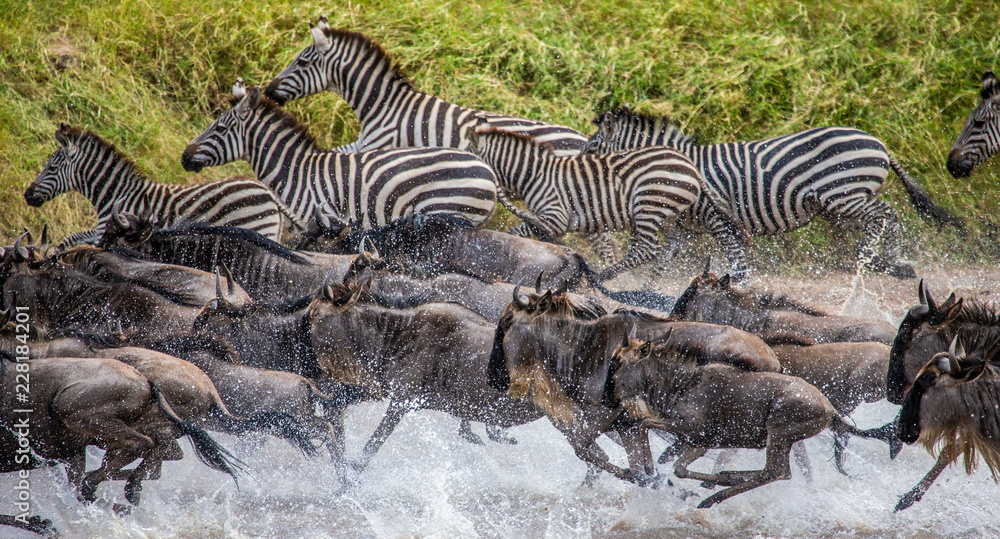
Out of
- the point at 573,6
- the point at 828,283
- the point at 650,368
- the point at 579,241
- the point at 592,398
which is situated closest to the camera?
the point at 650,368

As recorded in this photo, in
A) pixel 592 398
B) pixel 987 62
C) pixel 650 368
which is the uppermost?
pixel 987 62

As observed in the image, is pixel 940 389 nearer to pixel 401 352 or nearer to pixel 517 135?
pixel 401 352

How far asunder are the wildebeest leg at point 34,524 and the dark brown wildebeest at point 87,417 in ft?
0.63

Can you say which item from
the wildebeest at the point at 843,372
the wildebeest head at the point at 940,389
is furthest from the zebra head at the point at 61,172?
the wildebeest head at the point at 940,389

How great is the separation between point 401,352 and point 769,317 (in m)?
1.81

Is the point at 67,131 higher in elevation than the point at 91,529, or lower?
higher

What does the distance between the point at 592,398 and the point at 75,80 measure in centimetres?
718

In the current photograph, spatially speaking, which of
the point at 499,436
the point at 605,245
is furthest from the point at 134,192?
the point at 605,245

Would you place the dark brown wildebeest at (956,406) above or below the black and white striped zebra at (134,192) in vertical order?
above

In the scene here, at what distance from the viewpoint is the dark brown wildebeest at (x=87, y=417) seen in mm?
3639

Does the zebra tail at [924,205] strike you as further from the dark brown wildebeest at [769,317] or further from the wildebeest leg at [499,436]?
the wildebeest leg at [499,436]

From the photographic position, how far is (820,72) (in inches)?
361

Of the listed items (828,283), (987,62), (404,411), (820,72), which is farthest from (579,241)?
(987,62)

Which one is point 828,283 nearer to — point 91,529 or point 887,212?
point 887,212
